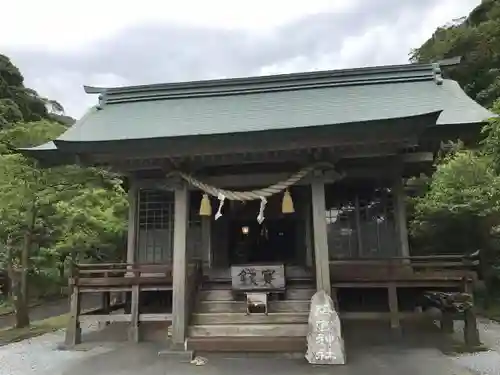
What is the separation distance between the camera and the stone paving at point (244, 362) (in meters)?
5.71

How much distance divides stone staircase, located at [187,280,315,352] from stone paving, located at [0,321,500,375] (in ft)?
0.67

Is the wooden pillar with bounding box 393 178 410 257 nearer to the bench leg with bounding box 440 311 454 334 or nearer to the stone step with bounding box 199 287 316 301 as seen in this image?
the bench leg with bounding box 440 311 454 334

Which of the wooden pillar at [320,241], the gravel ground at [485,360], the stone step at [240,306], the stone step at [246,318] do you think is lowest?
the gravel ground at [485,360]

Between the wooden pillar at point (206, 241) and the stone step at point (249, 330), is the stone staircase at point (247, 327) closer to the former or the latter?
the stone step at point (249, 330)

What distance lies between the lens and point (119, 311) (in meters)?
10.2

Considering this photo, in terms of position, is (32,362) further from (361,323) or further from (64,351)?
(361,323)

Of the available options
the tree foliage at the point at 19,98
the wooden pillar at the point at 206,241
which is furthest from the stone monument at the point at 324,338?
the tree foliage at the point at 19,98

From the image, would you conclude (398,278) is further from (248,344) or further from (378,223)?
(248,344)

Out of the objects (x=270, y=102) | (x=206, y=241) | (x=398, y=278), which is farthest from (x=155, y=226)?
(x=398, y=278)

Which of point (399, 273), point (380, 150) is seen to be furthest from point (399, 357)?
point (380, 150)

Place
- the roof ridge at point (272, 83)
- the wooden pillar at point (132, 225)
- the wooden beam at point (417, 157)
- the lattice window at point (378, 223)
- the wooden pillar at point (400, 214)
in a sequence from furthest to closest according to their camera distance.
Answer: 1. the roof ridge at point (272, 83)
2. the wooden pillar at point (132, 225)
3. the lattice window at point (378, 223)
4. the wooden pillar at point (400, 214)
5. the wooden beam at point (417, 157)

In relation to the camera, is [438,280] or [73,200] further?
[73,200]

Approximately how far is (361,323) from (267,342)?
2.78 metres

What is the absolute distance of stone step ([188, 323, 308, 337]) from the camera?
6773 mm
